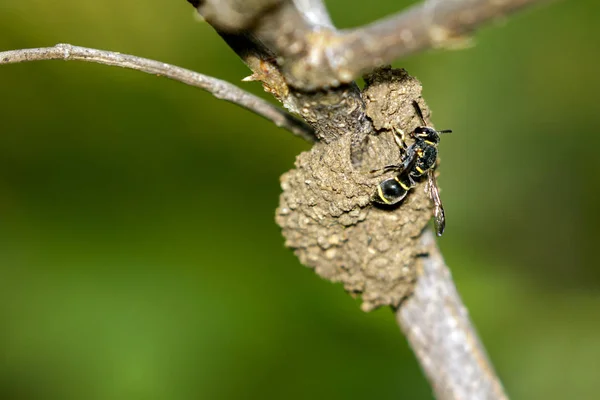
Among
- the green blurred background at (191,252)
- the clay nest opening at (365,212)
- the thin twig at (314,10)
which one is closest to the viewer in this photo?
the clay nest opening at (365,212)

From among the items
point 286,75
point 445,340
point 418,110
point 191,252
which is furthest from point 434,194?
point 191,252

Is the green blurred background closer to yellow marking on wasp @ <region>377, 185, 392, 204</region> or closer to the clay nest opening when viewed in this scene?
the clay nest opening

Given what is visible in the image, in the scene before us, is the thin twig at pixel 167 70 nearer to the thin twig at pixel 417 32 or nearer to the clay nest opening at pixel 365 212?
the clay nest opening at pixel 365 212

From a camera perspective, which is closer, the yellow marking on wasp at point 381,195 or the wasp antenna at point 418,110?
the wasp antenna at point 418,110

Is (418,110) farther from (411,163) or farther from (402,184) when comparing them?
(402,184)

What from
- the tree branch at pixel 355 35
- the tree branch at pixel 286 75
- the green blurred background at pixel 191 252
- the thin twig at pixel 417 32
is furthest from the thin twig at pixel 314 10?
the green blurred background at pixel 191 252

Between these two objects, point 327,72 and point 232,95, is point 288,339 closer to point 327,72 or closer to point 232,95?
point 232,95

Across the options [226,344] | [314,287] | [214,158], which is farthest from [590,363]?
[214,158]
